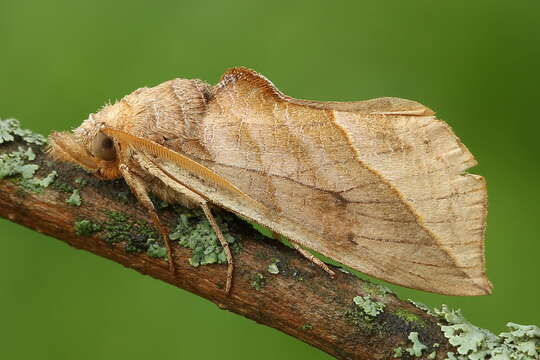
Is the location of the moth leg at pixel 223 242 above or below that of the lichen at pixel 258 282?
above

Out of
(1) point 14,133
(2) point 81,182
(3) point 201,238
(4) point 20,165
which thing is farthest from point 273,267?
(1) point 14,133

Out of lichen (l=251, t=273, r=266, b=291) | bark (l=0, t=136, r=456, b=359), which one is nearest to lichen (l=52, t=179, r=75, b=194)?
bark (l=0, t=136, r=456, b=359)

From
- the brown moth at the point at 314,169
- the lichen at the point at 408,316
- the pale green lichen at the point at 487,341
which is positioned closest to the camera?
the pale green lichen at the point at 487,341

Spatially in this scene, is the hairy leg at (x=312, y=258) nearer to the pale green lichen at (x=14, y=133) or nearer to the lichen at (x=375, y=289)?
the lichen at (x=375, y=289)

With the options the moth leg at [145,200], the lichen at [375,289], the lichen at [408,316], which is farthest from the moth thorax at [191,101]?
the lichen at [408,316]

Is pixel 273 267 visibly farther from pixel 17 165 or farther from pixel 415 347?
pixel 17 165

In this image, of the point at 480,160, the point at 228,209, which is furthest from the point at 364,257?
the point at 480,160
